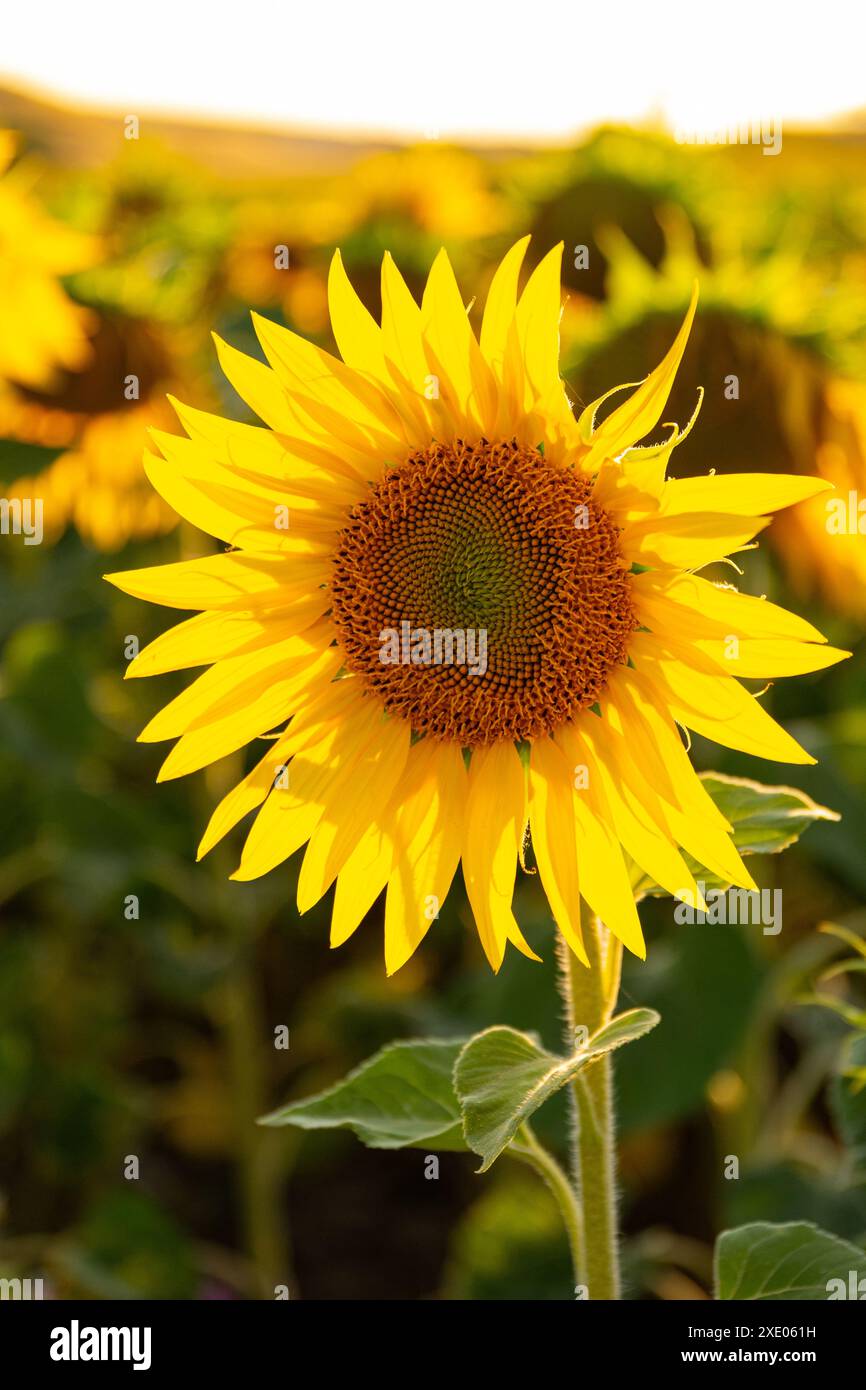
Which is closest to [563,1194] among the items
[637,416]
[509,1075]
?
[509,1075]

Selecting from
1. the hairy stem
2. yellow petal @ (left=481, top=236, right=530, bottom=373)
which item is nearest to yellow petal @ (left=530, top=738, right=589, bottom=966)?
the hairy stem

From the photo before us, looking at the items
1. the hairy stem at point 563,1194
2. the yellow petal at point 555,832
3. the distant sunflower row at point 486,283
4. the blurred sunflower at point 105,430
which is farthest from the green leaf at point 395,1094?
the blurred sunflower at point 105,430

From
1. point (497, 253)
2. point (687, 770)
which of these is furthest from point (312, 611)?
point (497, 253)

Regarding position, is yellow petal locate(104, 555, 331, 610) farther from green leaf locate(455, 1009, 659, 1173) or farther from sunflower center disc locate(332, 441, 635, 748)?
green leaf locate(455, 1009, 659, 1173)

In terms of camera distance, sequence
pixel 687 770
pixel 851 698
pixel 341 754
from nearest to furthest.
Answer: pixel 687 770, pixel 341 754, pixel 851 698

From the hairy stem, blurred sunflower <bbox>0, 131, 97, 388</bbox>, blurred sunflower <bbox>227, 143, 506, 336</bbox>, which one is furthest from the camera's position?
blurred sunflower <bbox>227, 143, 506, 336</bbox>
